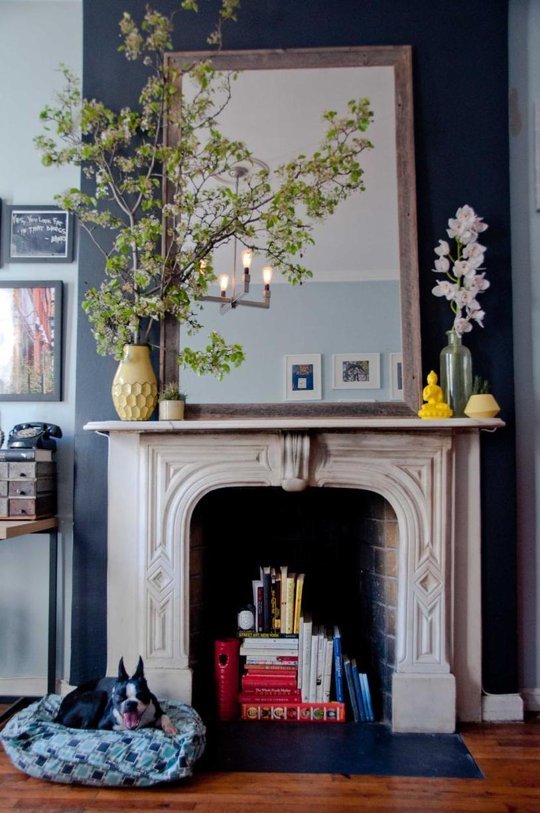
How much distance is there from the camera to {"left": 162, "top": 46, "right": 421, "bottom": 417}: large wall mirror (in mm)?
2344

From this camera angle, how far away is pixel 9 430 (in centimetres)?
256

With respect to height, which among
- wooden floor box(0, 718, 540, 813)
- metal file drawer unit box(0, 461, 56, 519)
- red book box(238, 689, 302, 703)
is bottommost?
wooden floor box(0, 718, 540, 813)

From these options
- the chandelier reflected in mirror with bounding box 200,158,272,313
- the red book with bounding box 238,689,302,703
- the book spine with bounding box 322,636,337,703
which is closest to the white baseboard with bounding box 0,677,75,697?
the red book with bounding box 238,689,302,703

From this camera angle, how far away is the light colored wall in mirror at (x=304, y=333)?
7.69 feet

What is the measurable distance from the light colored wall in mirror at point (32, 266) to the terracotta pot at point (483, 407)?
1.70 m

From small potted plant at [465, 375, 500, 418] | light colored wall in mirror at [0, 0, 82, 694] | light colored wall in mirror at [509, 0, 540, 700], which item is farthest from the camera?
light colored wall in mirror at [0, 0, 82, 694]

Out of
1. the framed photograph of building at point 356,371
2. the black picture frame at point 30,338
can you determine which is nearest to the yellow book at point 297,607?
the framed photograph of building at point 356,371

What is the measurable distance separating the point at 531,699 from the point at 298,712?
0.97 meters

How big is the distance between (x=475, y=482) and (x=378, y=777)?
3.62 ft

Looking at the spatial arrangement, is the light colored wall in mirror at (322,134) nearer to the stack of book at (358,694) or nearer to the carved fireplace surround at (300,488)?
the carved fireplace surround at (300,488)

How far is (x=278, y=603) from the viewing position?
2350mm

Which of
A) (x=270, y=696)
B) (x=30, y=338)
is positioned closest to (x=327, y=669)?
(x=270, y=696)

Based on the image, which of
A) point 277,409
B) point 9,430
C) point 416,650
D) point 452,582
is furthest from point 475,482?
point 9,430

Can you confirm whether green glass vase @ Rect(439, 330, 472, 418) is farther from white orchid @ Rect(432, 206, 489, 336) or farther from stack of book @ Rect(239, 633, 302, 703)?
stack of book @ Rect(239, 633, 302, 703)
